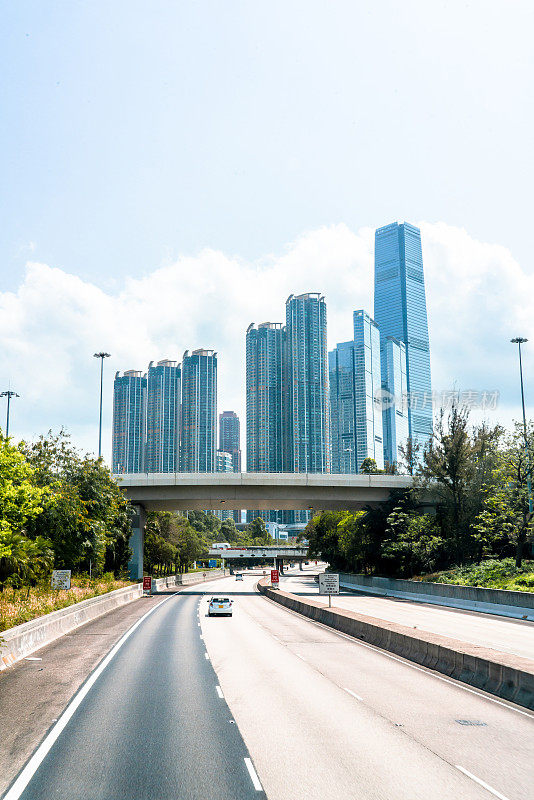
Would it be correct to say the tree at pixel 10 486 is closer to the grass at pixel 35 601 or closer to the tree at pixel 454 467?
the grass at pixel 35 601

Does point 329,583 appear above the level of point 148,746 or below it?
below

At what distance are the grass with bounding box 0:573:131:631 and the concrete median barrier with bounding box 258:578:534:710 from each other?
42.2 feet

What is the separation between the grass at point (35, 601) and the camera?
27.0m

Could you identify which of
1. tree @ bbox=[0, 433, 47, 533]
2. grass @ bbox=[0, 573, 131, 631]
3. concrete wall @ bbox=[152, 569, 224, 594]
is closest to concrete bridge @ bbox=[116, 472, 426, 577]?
concrete wall @ bbox=[152, 569, 224, 594]

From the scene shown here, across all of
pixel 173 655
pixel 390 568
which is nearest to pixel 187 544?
pixel 390 568

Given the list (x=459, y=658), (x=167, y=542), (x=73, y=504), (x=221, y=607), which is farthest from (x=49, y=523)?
(x=167, y=542)

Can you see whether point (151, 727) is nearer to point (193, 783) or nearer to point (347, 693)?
point (193, 783)

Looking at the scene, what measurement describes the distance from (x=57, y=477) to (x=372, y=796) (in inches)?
1991

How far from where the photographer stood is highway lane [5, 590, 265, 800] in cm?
873

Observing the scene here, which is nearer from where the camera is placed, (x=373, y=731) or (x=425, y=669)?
(x=373, y=731)

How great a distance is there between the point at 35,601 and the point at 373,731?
26554 mm

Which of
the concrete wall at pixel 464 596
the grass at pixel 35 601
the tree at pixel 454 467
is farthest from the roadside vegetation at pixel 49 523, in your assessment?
the tree at pixel 454 467

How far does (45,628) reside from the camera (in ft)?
87.4

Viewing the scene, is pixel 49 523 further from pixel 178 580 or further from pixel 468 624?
pixel 178 580
